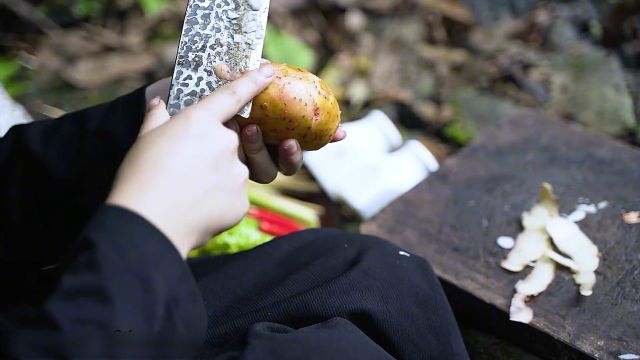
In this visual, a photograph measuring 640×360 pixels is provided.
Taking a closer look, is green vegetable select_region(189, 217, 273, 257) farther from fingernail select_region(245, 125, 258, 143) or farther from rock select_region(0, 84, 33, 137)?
fingernail select_region(245, 125, 258, 143)

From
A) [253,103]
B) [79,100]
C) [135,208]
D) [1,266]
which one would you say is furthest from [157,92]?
[79,100]

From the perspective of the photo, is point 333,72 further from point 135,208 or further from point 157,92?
point 135,208

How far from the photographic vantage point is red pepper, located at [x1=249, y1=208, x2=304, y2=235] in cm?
233

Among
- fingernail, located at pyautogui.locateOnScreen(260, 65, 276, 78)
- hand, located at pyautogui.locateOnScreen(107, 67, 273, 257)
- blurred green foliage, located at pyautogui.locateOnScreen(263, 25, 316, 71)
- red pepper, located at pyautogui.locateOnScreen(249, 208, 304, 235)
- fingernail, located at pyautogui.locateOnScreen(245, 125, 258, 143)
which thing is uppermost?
fingernail, located at pyautogui.locateOnScreen(260, 65, 276, 78)

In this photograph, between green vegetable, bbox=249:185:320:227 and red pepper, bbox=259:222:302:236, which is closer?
red pepper, bbox=259:222:302:236

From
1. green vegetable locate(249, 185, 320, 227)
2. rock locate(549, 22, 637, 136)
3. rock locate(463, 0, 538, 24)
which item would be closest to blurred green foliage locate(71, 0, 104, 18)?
green vegetable locate(249, 185, 320, 227)

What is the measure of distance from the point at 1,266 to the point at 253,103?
62cm

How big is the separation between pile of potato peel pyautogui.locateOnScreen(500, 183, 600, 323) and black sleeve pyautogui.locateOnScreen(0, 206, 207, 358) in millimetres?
1040

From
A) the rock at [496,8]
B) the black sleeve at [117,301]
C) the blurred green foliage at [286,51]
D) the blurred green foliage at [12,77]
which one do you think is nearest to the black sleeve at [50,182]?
the black sleeve at [117,301]

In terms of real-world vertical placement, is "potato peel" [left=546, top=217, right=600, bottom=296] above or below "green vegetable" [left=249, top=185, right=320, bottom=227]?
above

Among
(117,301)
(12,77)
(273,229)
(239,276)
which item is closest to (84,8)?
(12,77)

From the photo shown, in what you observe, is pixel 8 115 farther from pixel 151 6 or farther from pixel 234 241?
pixel 151 6

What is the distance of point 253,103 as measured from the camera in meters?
1.33

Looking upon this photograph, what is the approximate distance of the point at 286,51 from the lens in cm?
328
